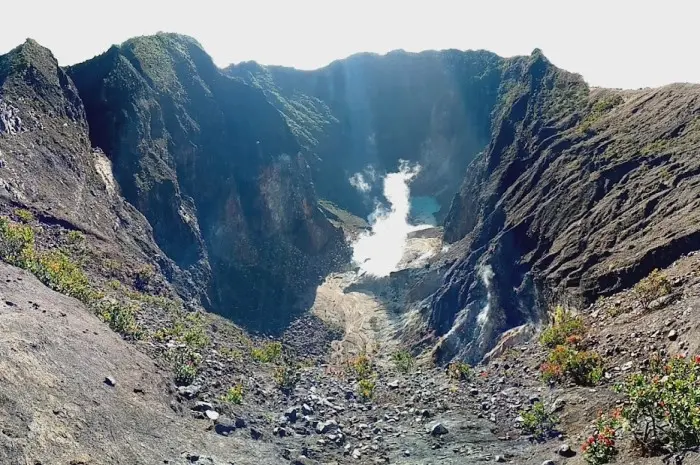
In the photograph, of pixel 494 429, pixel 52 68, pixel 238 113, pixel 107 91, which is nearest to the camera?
pixel 494 429

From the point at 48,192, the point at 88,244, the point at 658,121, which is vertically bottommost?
the point at 88,244

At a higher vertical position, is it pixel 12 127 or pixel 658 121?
pixel 658 121

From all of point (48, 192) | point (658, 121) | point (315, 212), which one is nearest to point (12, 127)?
point (48, 192)

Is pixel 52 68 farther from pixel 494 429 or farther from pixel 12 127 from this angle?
pixel 494 429

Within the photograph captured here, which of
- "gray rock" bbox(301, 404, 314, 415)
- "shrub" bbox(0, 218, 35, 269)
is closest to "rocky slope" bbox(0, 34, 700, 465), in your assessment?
"shrub" bbox(0, 218, 35, 269)

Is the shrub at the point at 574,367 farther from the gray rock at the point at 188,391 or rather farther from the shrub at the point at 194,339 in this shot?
the shrub at the point at 194,339

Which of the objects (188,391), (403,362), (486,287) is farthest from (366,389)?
(486,287)
